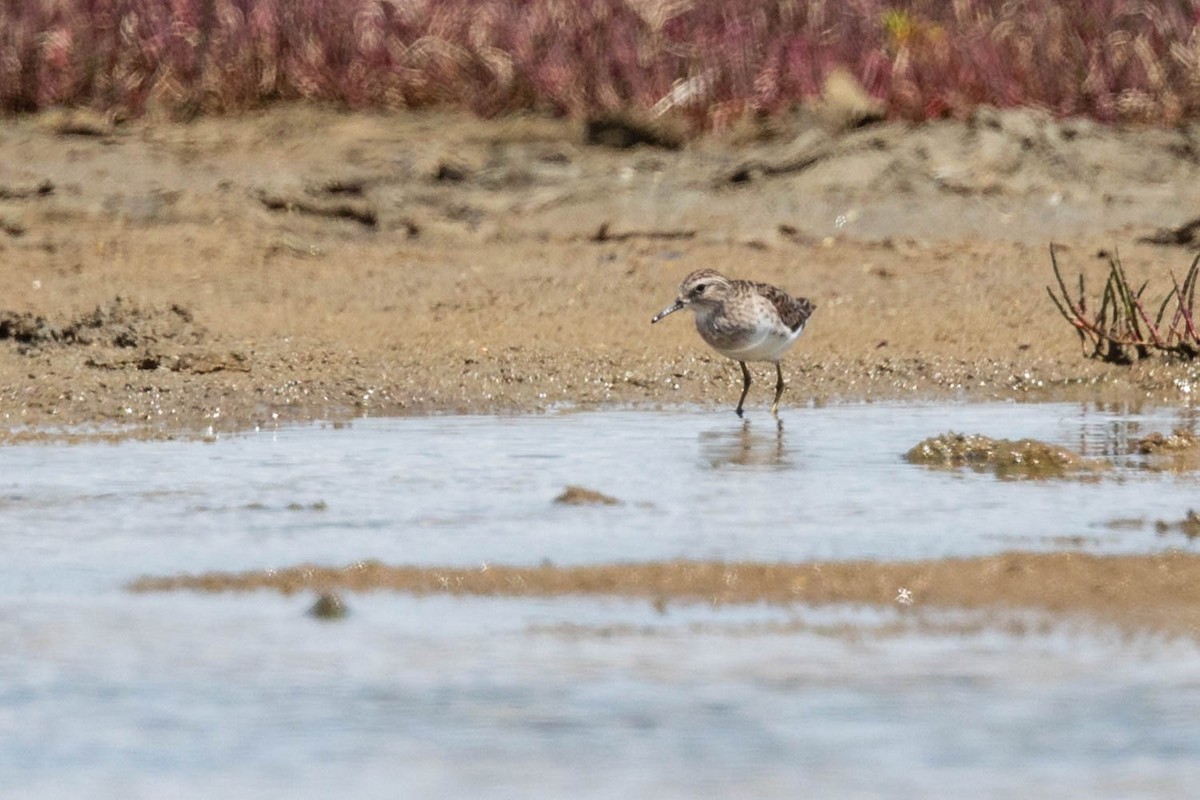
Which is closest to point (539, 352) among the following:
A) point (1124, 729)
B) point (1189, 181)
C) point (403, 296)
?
point (403, 296)

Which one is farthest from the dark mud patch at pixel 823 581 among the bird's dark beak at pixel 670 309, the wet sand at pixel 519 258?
the bird's dark beak at pixel 670 309

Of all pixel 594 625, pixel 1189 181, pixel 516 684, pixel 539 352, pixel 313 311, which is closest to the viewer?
pixel 516 684

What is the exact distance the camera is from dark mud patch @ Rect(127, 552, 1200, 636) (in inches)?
213

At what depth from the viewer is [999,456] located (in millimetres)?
7348

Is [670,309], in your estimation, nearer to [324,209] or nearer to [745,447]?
[745,447]

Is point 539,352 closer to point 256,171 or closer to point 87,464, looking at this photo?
point 87,464

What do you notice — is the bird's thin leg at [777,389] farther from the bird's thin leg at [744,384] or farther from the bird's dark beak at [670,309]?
the bird's dark beak at [670,309]

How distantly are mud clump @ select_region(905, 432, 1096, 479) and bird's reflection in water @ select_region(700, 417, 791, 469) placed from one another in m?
0.49

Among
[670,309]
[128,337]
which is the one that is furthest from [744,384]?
[128,337]

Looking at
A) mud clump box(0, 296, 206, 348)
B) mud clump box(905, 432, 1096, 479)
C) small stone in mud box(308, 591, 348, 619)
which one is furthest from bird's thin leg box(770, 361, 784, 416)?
small stone in mud box(308, 591, 348, 619)

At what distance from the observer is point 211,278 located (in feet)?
37.8

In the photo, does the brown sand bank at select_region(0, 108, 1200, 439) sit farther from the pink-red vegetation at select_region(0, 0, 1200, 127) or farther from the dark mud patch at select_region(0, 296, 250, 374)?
the pink-red vegetation at select_region(0, 0, 1200, 127)

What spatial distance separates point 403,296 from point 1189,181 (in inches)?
188

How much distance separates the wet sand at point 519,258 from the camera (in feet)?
31.3
